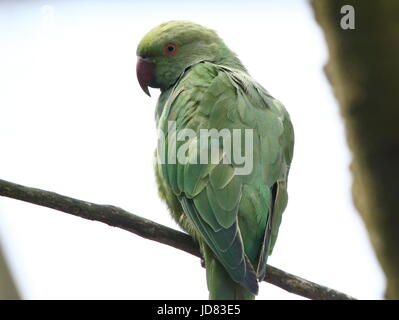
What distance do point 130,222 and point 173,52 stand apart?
2506 mm

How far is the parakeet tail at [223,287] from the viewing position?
137 inches

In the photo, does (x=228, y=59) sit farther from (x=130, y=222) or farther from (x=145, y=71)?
(x=130, y=222)

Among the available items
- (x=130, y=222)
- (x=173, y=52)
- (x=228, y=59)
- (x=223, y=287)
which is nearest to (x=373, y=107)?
(x=130, y=222)

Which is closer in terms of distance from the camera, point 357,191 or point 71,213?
point 357,191

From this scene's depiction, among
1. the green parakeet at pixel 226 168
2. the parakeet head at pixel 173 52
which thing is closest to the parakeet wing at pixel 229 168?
the green parakeet at pixel 226 168

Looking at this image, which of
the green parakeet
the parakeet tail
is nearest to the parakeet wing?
the green parakeet

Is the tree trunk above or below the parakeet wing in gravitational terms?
above

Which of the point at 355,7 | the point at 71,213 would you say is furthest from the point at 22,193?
the point at 355,7

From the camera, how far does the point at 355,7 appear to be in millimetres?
1997

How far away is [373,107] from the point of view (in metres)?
1.99

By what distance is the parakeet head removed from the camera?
534 centimetres

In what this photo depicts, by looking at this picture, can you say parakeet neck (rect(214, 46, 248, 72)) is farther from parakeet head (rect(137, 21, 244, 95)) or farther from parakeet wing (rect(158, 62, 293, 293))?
parakeet wing (rect(158, 62, 293, 293))
